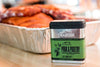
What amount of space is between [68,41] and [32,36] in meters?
0.15

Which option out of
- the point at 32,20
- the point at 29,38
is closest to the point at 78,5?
the point at 32,20

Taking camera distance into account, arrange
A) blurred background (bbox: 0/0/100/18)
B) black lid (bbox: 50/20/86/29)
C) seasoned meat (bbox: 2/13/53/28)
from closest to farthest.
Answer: black lid (bbox: 50/20/86/29)
seasoned meat (bbox: 2/13/53/28)
blurred background (bbox: 0/0/100/18)

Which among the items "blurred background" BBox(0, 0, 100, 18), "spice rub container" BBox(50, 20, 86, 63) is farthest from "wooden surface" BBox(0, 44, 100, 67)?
"blurred background" BBox(0, 0, 100, 18)

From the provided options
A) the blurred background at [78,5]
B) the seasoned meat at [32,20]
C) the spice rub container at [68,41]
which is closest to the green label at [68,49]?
the spice rub container at [68,41]

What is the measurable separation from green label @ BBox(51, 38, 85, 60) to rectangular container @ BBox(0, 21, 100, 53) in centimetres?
8

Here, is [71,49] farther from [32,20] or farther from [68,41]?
[32,20]

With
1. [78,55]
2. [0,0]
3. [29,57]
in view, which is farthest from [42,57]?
[0,0]

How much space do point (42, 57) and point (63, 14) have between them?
0.88ft

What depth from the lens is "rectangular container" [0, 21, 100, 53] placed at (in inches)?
22.9

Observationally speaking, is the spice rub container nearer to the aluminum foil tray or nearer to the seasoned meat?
the aluminum foil tray

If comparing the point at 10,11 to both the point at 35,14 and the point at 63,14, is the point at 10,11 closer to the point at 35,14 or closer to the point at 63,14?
the point at 35,14

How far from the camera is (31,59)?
58 centimetres

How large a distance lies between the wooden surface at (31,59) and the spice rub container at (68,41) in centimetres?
2

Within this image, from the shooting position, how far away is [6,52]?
2.23ft
